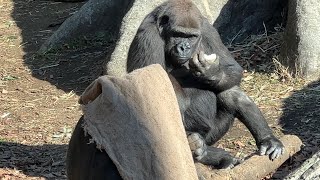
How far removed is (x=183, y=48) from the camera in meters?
4.32

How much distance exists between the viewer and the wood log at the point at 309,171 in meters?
3.57

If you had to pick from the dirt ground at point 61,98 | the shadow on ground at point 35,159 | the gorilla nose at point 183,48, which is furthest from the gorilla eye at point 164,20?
the shadow on ground at point 35,159

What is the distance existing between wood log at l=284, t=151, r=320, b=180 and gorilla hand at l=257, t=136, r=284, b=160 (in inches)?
20.6

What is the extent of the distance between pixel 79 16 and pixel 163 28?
3870 millimetres

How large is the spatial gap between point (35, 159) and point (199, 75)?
4.93 feet

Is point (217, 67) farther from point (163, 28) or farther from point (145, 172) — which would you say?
point (145, 172)

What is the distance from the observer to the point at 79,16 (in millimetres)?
8141

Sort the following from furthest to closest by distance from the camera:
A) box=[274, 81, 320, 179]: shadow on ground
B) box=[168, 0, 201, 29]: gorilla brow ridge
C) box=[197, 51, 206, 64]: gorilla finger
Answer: box=[274, 81, 320, 179]: shadow on ground
box=[168, 0, 201, 29]: gorilla brow ridge
box=[197, 51, 206, 64]: gorilla finger

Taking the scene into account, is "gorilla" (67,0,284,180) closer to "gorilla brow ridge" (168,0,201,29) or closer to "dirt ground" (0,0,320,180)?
"gorilla brow ridge" (168,0,201,29)

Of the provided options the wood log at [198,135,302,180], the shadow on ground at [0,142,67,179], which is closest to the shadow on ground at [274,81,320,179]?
the wood log at [198,135,302,180]

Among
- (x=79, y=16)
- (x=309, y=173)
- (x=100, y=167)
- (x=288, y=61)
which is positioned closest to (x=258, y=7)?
(x=288, y=61)

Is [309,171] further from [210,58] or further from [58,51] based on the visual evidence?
[58,51]

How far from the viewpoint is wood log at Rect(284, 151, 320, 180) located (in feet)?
11.7

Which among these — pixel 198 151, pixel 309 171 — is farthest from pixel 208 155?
pixel 309 171
